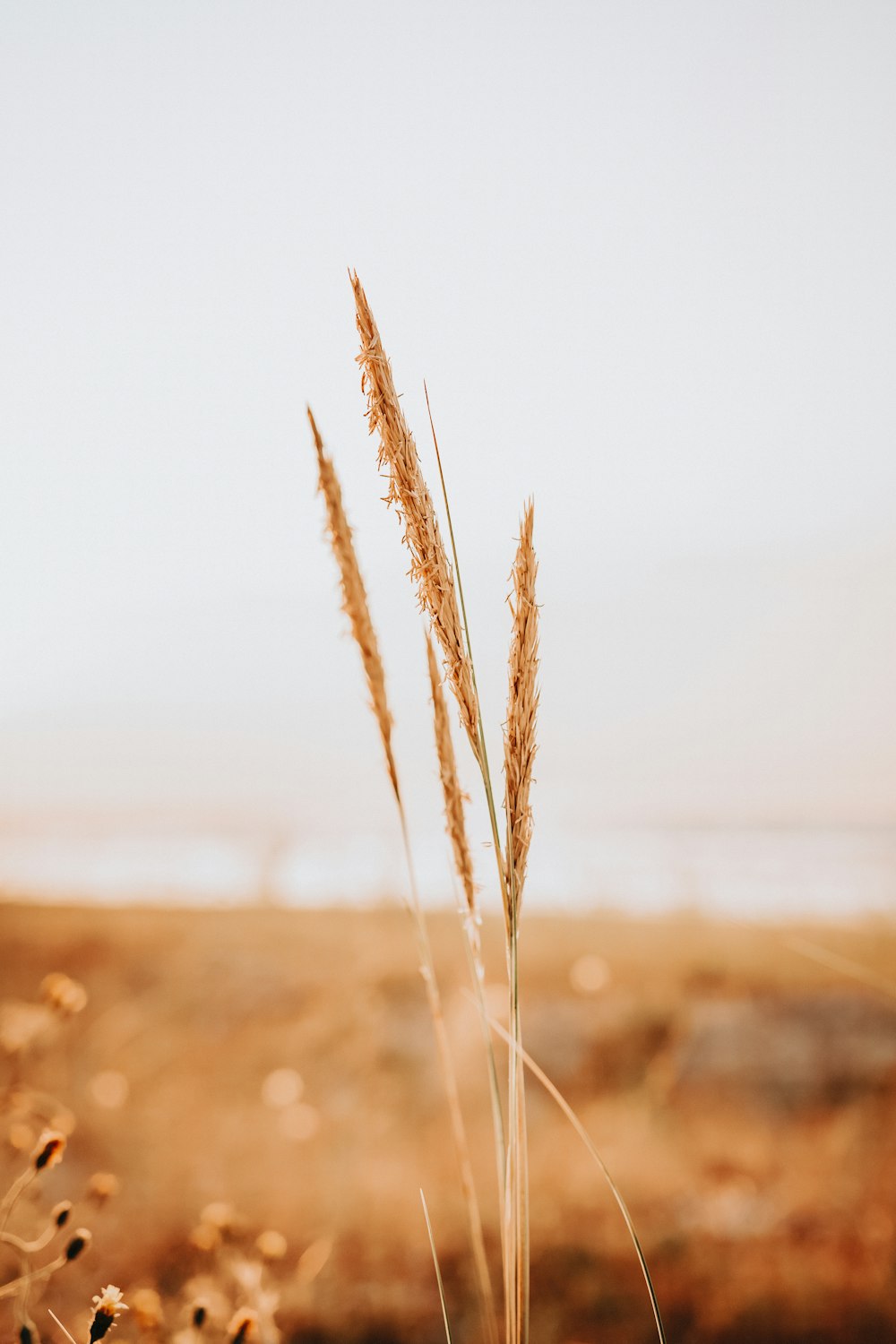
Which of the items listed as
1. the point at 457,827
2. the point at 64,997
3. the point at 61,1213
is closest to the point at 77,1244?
the point at 61,1213

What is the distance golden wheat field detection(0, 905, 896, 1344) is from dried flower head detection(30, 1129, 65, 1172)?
0.16m

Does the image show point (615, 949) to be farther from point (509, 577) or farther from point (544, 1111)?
point (509, 577)

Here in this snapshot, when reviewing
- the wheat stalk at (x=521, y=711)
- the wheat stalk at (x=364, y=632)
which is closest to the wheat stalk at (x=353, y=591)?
the wheat stalk at (x=364, y=632)

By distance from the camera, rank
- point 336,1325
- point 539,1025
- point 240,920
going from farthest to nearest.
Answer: point 240,920 < point 539,1025 < point 336,1325

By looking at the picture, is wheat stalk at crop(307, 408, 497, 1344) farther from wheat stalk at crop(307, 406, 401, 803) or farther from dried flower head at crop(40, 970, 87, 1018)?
dried flower head at crop(40, 970, 87, 1018)

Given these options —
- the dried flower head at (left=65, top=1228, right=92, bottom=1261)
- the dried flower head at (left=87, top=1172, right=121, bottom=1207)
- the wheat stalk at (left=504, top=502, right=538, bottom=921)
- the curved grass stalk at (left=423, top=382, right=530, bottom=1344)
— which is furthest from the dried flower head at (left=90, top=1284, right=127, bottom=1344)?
the wheat stalk at (left=504, top=502, right=538, bottom=921)

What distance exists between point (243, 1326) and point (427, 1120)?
1.78m

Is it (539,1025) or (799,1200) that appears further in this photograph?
(539,1025)

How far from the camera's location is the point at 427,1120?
90.9 inches

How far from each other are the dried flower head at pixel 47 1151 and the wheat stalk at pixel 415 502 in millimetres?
465

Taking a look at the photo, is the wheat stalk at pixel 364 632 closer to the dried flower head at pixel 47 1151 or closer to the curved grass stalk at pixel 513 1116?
the curved grass stalk at pixel 513 1116

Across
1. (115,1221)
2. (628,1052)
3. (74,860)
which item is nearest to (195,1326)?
(115,1221)

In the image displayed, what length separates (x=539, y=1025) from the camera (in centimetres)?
273

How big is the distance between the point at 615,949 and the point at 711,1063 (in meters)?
0.66
